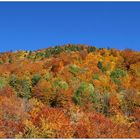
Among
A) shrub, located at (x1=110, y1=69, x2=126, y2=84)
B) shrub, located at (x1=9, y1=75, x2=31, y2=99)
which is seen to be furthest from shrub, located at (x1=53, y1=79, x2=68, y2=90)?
shrub, located at (x1=110, y1=69, x2=126, y2=84)

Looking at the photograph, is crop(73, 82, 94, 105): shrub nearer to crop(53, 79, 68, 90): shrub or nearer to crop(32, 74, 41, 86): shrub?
crop(53, 79, 68, 90): shrub

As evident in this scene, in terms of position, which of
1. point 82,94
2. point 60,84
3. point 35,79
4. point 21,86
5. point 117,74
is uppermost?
point 117,74

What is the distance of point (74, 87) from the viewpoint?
115 m

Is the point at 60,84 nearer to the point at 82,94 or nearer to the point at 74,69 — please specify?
the point at 82,94

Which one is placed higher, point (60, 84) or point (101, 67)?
point (101, 67)

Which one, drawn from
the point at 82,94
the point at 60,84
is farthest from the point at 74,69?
the point at 82,94

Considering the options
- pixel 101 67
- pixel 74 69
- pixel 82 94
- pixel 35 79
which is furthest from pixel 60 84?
pixel 101 67

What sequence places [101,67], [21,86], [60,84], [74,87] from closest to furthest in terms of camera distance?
[21,86] < [74,87] < [60,84] < [101,67]

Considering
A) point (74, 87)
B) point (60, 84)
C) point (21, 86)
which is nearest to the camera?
point (21, 86)

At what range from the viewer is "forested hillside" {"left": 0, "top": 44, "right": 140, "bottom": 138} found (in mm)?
71188

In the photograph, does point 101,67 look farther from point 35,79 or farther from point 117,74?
point 35,79

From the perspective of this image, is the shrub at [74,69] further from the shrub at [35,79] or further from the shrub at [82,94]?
the shrub at [82,94]

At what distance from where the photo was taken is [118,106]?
102500mm

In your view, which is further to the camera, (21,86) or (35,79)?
(35,79)
